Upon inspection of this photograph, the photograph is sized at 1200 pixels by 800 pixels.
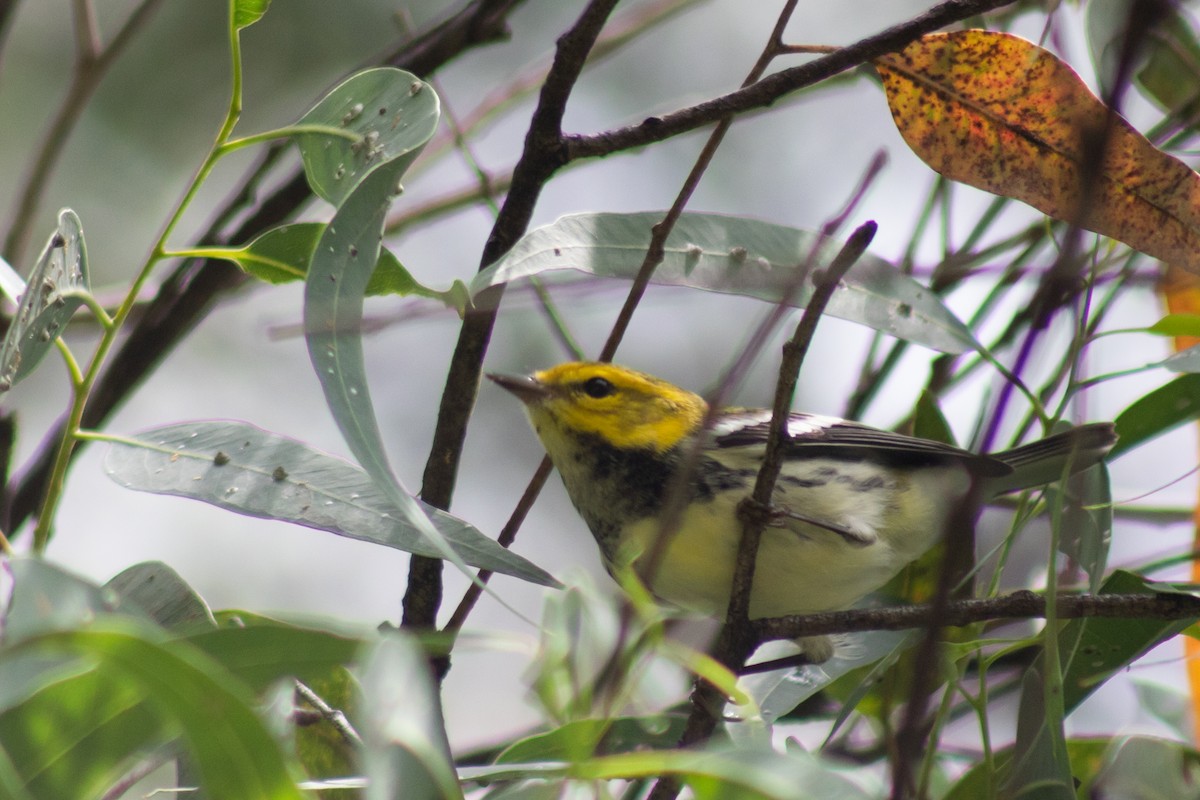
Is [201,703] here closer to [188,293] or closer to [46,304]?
[46,304]

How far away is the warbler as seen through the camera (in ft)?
6.87

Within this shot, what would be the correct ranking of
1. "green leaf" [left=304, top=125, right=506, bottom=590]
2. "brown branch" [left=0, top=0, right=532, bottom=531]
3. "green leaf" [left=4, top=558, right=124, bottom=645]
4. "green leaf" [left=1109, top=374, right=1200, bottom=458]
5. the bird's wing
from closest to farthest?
1. "green leaf" [left=4, top=558, right=124, bottom=645]
2. "green leaf" [left=304, top=125, right=506, bottom=590]
3. "green leaf" [left=1109, top=374, right=1200, bottom=458]
4. "brown branch" [left=0, top=0, right=532, bottom=531]
5. the bird's wing

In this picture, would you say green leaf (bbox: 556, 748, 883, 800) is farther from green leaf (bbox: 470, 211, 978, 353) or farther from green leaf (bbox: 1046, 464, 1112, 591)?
green leaf (bbox: 1046, 464, 1112, 591)

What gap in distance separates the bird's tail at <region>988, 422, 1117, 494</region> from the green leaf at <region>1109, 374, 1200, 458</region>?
0.04m

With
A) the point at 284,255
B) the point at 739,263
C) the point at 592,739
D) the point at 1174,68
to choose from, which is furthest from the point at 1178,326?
the point at 284,255

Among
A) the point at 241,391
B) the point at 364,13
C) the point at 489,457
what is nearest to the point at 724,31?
the point at 364,13

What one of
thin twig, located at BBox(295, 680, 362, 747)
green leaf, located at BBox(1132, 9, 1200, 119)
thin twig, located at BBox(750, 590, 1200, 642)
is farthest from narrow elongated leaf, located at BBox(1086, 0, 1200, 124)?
thin twig, located at BBox(295, 680, 362, 747)

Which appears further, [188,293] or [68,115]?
[68,115]

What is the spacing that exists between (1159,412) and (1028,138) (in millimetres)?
487

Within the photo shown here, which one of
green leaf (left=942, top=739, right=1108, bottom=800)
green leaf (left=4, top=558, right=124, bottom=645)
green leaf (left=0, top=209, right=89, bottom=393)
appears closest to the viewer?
green leaf (left=4, top=558, right=124, bottom=645)

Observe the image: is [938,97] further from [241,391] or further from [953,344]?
[241,391]

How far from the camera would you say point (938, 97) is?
5.34 ft

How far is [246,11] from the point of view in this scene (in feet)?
4.29

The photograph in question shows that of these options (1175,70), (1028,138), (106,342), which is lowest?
(106,342)
